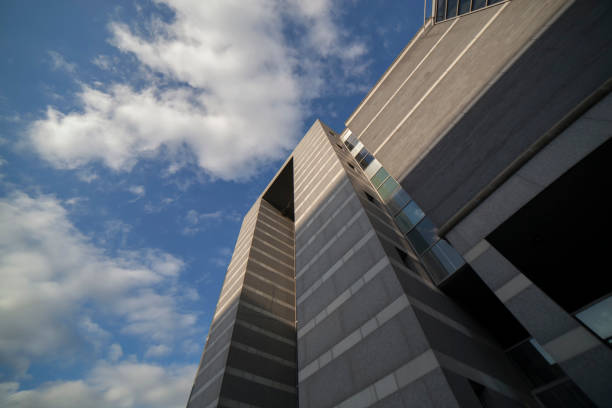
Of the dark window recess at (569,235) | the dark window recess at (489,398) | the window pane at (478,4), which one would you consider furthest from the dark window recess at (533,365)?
the window pane at (478,4)

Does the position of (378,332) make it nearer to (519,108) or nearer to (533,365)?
(533,365)

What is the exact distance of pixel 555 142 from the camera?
8703mm

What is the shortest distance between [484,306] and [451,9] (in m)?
18.5

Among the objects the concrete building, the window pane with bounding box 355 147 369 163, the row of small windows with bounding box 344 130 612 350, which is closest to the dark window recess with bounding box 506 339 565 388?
the concrete building

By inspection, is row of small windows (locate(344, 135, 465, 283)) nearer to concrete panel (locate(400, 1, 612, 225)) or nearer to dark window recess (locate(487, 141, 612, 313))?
concrete panel (locate(400, 1, 612, 225))

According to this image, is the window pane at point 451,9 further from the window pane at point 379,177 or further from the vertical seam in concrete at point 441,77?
the window pane at point 379,177

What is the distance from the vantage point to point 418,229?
1497cm

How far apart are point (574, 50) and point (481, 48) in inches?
205

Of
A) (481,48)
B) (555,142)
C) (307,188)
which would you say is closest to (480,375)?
Result: (555,142)

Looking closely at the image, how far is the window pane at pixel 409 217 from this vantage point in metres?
15.3

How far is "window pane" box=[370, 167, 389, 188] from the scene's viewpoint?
20.6 metres

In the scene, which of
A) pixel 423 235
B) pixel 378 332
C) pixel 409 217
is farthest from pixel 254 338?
pixel 423 235

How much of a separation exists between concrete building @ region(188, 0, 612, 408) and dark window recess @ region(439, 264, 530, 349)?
66 mm

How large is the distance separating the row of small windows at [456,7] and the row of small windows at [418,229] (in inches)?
437
